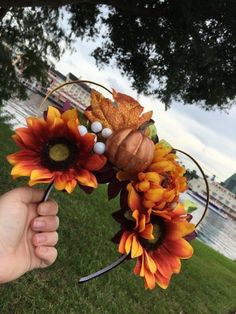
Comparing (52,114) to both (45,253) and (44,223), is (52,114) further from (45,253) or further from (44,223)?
(45,253)

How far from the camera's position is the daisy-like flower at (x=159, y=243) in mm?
1470

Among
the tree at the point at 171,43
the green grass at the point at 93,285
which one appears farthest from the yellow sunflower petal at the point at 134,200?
the tree at the point at 171,43

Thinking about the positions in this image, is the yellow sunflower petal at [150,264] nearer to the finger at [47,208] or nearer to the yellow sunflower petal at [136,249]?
the yellow sunflower petal at [136,249]

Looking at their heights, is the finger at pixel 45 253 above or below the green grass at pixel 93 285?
above

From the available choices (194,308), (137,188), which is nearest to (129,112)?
(137,188)

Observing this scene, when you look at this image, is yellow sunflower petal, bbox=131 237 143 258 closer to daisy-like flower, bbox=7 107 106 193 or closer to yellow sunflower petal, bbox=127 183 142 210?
yellow sunflower petal, bbox=127 183 142 210

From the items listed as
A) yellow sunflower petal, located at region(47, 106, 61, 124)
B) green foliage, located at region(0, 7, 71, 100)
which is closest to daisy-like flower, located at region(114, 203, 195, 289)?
yellow sunflower petal, located at region(47, 106, 61, 124)

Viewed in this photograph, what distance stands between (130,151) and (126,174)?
0.09m

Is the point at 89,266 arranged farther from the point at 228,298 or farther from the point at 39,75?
the point at 39,75

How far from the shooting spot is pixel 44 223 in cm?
170

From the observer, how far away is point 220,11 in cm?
796

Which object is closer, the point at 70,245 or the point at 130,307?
the point at 130,307

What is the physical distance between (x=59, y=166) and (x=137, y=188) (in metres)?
0.25

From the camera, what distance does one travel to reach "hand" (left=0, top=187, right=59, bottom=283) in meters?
1.70
